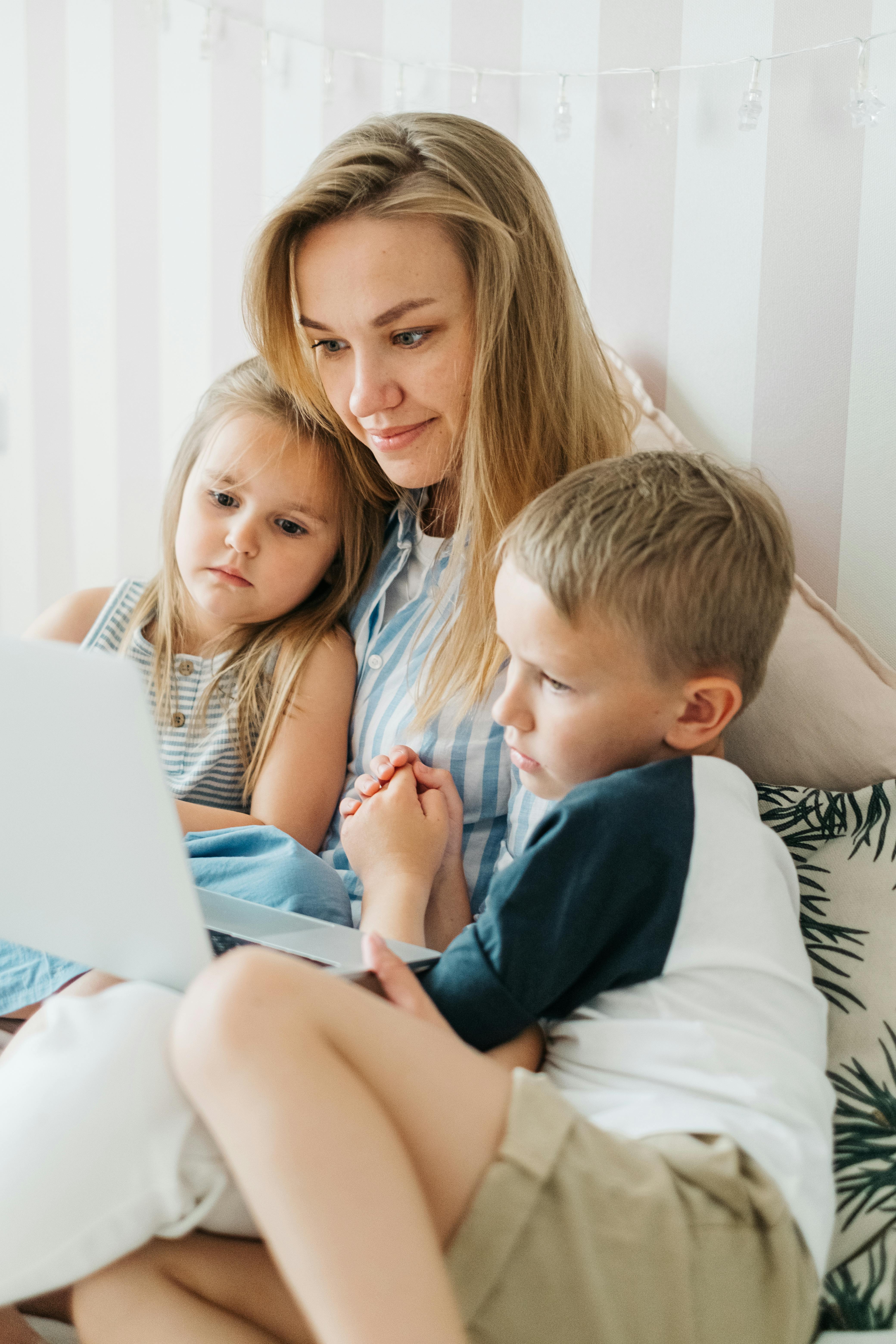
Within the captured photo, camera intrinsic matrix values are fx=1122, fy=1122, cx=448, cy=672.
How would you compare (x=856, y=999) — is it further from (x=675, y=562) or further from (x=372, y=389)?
(x=372, y=389)

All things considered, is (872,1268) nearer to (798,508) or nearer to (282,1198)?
(282,1198)

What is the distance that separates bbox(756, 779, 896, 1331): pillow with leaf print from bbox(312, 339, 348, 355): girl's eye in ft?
2.05

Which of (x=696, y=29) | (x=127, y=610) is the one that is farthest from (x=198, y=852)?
(x=696, y=29)

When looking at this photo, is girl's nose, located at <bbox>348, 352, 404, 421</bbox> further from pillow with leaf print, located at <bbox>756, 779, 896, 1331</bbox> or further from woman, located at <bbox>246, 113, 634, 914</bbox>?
pillow with leaf print, located at <bbox>756, 779, 896, 1331</bbox>

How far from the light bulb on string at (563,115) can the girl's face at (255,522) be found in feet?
1.74

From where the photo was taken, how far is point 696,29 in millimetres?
1323

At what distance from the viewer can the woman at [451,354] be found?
3.64 feet

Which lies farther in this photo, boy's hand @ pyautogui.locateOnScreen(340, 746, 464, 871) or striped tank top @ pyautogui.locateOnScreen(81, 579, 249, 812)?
striped tank top @ pyautogui.locateOnScreen(81, 579, 249, 812)

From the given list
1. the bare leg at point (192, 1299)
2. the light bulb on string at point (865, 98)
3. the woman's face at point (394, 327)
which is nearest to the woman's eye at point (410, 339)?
the woman's face at point (394, 327)

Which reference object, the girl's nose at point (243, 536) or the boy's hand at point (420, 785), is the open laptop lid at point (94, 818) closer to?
the boy's hand at point (420, 785)

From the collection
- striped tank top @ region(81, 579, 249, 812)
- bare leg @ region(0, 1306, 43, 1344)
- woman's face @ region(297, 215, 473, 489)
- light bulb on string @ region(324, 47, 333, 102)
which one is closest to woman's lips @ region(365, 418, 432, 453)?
woman's face @ region(297, 215, 473, 489)

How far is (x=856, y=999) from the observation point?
0.91 m

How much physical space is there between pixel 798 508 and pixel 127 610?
85 centimetres

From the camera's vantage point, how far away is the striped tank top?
1.33 metres
